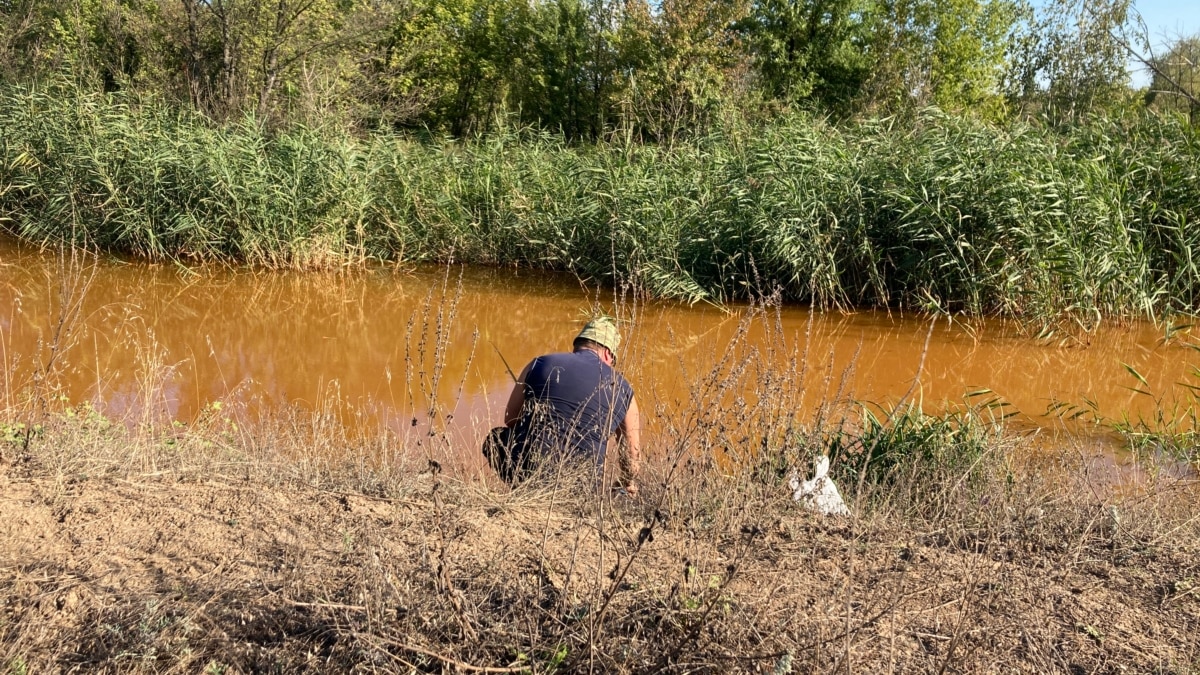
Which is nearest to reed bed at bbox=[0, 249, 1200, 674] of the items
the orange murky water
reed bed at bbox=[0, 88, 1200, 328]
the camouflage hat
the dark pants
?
the dark pants

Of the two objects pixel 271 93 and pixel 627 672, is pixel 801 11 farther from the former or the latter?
pixel 627 672

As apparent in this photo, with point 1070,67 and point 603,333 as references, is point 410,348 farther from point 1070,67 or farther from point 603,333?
point 1070,67

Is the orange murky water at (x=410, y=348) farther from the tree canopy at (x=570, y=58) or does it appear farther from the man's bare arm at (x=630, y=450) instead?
the tree canopy at (x=570, y=58)

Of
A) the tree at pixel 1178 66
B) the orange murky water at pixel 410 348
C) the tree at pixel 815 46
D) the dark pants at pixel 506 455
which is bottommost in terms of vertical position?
the orange murky water at pixel 410 348

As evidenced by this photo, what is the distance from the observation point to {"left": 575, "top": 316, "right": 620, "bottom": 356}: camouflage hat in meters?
4.36

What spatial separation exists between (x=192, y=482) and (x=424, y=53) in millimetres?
25282

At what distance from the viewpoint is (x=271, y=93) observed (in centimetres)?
1620

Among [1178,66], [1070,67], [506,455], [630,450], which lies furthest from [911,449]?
[1070,67]

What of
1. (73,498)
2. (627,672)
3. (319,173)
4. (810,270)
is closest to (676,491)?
(627,672)

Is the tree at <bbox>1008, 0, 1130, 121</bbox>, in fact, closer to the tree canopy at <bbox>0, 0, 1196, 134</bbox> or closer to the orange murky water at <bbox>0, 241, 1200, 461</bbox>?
the tree canopy at <bbox>0, 0, 1196, 134</bbox>

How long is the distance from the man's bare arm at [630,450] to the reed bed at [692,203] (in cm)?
428

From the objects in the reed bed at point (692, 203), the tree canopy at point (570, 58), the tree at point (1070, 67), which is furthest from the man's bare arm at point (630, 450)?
the tree at point (1070, 67)

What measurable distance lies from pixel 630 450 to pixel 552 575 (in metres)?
1.57

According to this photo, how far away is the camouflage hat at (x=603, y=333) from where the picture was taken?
4.36 m
